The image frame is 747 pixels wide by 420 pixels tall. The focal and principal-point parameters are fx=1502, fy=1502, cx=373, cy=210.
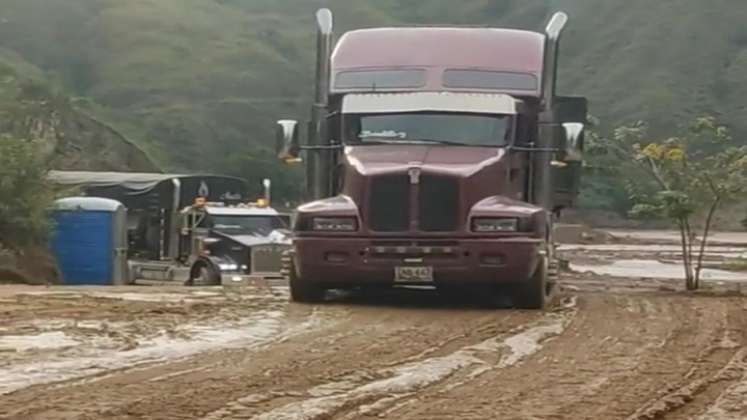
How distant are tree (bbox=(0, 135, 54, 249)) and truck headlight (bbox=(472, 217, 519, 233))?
13899mm

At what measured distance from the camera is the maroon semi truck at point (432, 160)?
51.0 ft

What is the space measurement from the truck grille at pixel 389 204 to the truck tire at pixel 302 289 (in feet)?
3.80

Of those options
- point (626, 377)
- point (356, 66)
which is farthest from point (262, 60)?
point (626, 377)

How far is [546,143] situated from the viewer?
691 inches

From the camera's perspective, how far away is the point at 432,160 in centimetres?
1603

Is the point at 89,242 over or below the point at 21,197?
below

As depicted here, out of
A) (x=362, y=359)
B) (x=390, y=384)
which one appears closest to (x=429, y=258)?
(x=362, y=359)

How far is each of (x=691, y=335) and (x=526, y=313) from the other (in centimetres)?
277

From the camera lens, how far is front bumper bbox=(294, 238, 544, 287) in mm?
15398

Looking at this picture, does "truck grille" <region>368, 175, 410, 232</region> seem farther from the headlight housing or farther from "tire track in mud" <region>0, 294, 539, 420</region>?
the headlight housing

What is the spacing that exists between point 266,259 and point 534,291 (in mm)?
12273

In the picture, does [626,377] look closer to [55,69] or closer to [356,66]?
[356,66]

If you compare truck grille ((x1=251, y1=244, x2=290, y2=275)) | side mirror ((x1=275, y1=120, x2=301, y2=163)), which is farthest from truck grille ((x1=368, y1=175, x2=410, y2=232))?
truck grille ((x1=251, y1=244, x2=290, y2=275))

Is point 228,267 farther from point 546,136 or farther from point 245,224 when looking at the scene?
point 546,136
